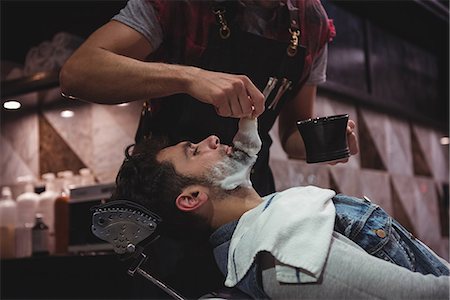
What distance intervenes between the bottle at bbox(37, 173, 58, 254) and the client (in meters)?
1.64

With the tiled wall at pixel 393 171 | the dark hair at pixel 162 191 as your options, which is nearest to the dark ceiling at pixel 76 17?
the tiled wall at pixel 393 171

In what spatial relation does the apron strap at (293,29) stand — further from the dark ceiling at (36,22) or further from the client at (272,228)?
the dark ceiling at (36,22)

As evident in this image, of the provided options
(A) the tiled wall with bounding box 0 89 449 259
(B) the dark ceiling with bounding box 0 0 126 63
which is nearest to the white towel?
(A) the tiled wall with bounding box 0 89 449 259

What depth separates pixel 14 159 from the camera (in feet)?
11.6

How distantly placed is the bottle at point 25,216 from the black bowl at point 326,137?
1.96 meters

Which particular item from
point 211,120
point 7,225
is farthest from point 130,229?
point 7,225

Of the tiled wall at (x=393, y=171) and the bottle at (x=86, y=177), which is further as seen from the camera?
the bottle at (x=86, y=177)

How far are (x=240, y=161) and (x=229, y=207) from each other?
113mm

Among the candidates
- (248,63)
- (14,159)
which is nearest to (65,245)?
(14,159)

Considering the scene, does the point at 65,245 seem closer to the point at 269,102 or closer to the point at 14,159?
the point at 14,159

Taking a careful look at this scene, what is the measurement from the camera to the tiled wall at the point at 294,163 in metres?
2.63

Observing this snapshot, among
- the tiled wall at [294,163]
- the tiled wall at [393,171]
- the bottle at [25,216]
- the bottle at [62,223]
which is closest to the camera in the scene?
the tiled wall at [393,171]

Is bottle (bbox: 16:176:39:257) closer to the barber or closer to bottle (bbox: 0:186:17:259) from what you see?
bottle (bbox: 0:186:17:259)

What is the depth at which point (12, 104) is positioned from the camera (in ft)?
11.0
